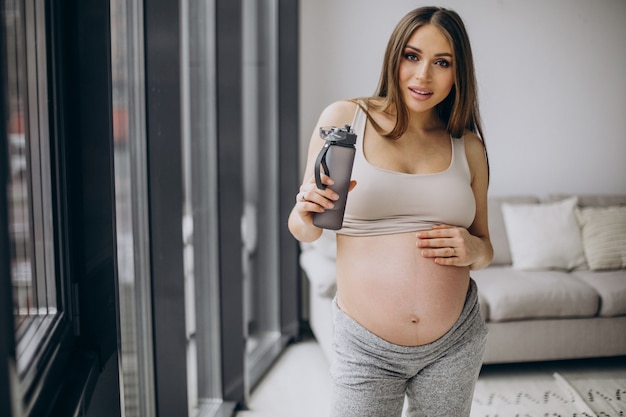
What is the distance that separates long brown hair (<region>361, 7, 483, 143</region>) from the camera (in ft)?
3.84

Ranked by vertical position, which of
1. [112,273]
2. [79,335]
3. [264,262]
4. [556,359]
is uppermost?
[112,273]

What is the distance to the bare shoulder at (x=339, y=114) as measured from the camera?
46.4 inches

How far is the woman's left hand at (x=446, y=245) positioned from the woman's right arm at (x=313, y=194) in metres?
0.19

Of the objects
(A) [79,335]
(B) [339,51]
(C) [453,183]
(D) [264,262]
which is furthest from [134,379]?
(B) [339,51]

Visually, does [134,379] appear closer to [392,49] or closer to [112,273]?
[112,273]

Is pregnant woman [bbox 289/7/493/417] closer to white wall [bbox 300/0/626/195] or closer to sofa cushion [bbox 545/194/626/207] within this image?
white wall [bbox 300/0/626/195]

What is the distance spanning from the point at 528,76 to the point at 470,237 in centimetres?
258

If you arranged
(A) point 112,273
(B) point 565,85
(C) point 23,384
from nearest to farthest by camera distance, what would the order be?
(C) point 23,384, (A) point 112,273, (B) point 565,85

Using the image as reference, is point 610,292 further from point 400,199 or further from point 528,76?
point 400,199

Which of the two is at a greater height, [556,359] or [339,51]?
[339,51]

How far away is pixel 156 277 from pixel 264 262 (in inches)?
59.9

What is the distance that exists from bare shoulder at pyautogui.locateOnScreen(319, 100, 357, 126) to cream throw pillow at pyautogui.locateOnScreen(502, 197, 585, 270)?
2060 millimetres

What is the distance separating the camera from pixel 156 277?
156 cm

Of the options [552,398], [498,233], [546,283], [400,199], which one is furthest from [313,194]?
[498,233]
